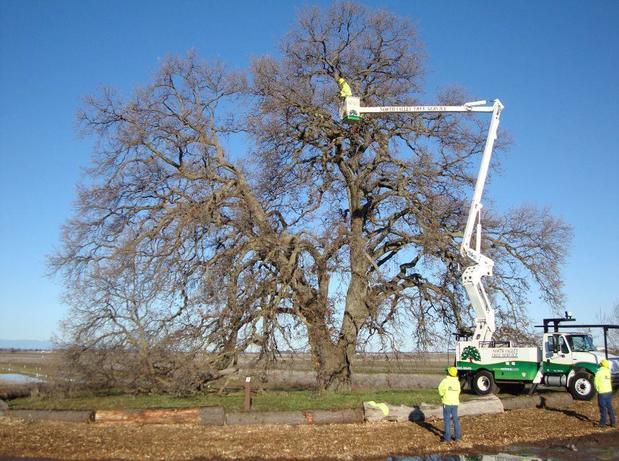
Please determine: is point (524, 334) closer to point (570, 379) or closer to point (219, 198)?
point (570, 379)

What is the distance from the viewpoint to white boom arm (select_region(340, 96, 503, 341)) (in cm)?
2052

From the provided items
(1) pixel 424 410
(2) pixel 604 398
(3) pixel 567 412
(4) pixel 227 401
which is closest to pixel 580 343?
(3) pixel 567 412

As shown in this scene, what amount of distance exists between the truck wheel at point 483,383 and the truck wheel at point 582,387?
8.77 feet

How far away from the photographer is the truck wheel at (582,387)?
66.0ft

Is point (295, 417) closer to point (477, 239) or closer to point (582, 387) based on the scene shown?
point (477, 239)

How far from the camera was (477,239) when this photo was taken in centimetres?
2120

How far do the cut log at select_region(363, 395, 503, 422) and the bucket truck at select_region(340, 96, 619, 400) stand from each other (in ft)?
11.5

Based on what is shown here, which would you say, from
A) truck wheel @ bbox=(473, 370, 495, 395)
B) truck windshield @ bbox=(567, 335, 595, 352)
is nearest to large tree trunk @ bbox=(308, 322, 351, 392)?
truck wheel @ bbox=(473, 370, 495, 395)

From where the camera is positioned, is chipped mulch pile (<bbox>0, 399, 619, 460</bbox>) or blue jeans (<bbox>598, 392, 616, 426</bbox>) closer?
chipped mulch pile (<bbox>0, 399, 619, 460</bbox>)

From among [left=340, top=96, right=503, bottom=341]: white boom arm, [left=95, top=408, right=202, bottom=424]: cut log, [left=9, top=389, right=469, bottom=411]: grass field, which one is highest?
[left=340, top=96, right=503, bottom=341]: white boom arm

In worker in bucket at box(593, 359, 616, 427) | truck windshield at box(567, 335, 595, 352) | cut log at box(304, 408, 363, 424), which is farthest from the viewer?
truck windshield at box(567, 335, 595, 352)

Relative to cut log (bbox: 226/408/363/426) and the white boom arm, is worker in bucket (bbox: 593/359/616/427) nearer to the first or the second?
the white boom arm

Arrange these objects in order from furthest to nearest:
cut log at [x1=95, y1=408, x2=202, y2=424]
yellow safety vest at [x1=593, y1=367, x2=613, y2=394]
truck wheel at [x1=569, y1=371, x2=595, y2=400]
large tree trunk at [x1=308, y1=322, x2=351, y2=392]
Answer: large tree trunk at [x1=308, y1=322, x2=351, y2=392] < truck wheel at [x1=569, y1=371, x2=595, y2=400] < yellow safety vest at [x1=593, y1=367, x2=613, y2=394] < cut log at [x1=95, y1=408, x2=202, y2=424]

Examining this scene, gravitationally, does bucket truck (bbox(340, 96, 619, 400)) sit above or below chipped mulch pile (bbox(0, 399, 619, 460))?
above
